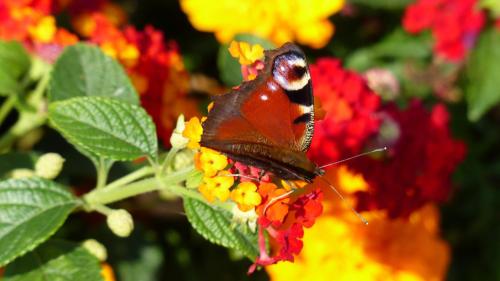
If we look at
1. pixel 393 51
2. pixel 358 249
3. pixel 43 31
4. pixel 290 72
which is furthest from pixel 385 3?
pixel 290 72

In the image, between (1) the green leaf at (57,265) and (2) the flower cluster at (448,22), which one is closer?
(1) the green leaf at (57,265)

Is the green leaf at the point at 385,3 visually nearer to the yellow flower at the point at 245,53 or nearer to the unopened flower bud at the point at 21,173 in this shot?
the yellow flower at the point at 245,53

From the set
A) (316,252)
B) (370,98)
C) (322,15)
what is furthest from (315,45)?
(316,252)

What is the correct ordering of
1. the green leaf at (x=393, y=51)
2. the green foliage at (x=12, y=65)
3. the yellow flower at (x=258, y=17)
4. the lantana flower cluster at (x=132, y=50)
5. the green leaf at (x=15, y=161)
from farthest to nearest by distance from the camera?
the green leaf at (x=393, y=51) < the yellow flower at (x=258, y=17) < the lantana flower cluster at (x=132, y=50) < the green foliage at (x=12, y=65) < the green leaf at (x=15, y=161)

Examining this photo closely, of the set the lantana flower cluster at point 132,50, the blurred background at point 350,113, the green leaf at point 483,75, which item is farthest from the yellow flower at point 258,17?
the green leaf at point 483,75

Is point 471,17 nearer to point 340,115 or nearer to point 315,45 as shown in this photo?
point 315,45

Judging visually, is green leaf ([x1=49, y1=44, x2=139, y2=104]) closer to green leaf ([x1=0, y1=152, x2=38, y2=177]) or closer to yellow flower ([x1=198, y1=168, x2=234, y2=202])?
green leaf ([x1=0, y1=152, x2=38, y2=177])

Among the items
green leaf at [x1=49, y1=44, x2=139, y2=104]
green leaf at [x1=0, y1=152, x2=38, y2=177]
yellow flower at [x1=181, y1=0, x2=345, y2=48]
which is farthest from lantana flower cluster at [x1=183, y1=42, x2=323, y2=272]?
yellow flower at [x1=181, y1=0, x2=345, y2=48]
